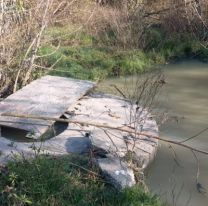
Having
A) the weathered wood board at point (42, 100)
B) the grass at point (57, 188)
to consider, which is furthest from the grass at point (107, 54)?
the grass at point (57, 188)

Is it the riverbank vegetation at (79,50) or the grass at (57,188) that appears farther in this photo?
the riverbank vegetation at (79,50)

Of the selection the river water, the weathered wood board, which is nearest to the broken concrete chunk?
the river water

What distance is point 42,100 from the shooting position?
23.3 ft

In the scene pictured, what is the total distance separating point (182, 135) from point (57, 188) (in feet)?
9.49

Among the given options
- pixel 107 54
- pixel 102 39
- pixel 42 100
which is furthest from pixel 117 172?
pixel 102 39

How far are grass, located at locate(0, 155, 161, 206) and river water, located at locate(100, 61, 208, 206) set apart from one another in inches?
28.7

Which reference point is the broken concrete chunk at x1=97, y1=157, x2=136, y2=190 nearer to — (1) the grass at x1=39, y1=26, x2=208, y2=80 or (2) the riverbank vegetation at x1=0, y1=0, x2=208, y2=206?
(2) the riverbank vegetation at x1=0, y1=0, x2=208, y2=206

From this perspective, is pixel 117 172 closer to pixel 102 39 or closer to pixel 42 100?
pixel 42 100

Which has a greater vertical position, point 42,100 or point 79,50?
point 42,100

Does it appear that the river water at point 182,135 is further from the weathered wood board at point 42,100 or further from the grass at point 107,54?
the weathered wood board at point 42,100

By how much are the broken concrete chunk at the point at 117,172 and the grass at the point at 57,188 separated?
75 mm

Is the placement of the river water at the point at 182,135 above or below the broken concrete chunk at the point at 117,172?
below

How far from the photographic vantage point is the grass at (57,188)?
4.46m

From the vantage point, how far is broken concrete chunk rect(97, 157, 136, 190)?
483 centimetres
